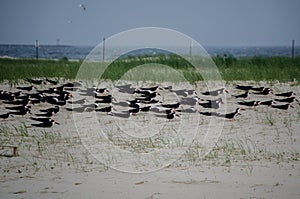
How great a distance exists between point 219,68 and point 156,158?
15177mm

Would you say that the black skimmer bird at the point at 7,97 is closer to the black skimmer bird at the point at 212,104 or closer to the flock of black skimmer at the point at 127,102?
the flock of black skimmer at the point at 127,102

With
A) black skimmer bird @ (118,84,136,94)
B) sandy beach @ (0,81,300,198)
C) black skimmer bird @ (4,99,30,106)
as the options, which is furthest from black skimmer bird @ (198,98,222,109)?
black skimmer bird @ (4,99,30,106)

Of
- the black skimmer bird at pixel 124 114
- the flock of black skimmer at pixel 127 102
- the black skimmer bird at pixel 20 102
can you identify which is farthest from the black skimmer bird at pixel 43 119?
the black skimmer bird at pixel 20 102

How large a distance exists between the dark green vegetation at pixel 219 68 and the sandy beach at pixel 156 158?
7248 millimetres

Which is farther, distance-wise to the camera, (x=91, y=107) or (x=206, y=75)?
(x=206, y=75)

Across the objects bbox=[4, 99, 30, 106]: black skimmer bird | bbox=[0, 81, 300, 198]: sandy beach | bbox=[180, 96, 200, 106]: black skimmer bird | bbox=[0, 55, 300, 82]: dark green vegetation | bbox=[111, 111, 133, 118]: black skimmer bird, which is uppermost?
bbox=[0, 55, 300, 82]: dark green vegetation

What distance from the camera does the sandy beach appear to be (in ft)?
22.6

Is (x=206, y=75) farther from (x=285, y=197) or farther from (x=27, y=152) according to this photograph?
(x=285, y=197)

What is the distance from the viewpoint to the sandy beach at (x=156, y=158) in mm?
6891

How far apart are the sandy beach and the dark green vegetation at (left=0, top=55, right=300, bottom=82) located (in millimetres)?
7248

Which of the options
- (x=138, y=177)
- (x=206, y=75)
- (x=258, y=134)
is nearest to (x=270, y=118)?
(x=258, y=134)

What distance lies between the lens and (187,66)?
24.6 meters

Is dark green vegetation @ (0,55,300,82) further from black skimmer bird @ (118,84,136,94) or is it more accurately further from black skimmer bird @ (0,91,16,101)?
black skimmer bird @ (0,91,16,101)

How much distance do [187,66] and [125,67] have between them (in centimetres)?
315
